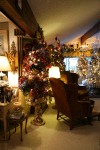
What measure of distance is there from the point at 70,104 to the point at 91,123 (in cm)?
83

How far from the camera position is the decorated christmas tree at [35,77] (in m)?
3.86

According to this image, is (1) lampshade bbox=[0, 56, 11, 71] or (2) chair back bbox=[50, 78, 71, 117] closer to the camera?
(1) lampshade bbox=[0, 56, 11, 71]

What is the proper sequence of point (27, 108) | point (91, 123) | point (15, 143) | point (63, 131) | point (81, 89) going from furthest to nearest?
point (81, 89)
point (27, 108)
point (91, 123)
point (63, 131)
point (15, 143)

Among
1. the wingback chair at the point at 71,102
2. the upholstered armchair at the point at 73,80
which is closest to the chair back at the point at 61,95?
the wingback chair at the point at 71,102

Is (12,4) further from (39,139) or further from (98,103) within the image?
(98,103)

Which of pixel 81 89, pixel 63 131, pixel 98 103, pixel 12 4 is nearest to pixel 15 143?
pixel 63 131

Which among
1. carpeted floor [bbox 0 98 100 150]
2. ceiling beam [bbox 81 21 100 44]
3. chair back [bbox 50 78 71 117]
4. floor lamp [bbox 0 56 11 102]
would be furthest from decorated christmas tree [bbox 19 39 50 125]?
ceiling beam [bbox 81 21 100 44]

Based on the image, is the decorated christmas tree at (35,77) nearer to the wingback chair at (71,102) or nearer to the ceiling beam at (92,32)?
the wingback chair at (71,102)

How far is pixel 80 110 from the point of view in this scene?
154 inches

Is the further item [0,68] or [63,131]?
[63,131]

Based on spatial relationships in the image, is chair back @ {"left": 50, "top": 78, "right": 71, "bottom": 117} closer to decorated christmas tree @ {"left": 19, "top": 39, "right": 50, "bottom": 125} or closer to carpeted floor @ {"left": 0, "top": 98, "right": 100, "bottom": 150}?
decorated christmas tree @ {"left": 19, "top": 39, "right": 50, "bottom": 125}

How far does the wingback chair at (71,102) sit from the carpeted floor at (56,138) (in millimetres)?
270

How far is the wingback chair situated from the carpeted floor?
0.27 meters

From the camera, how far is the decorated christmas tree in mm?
3859
